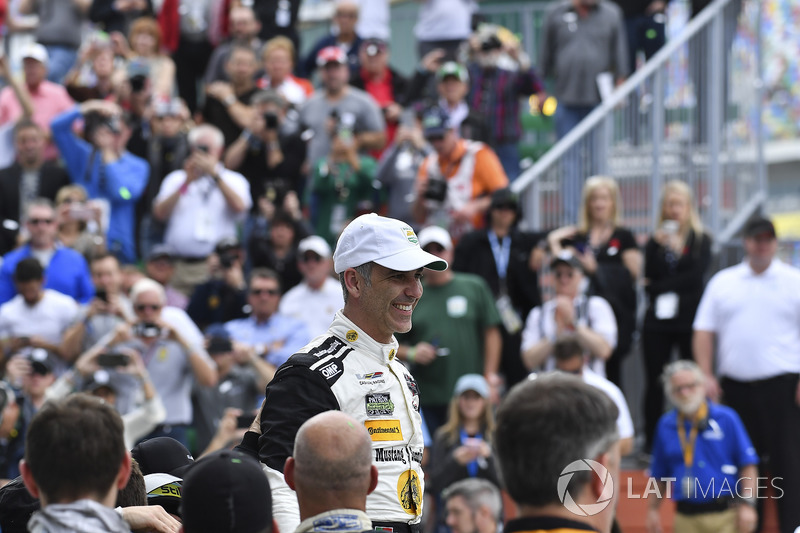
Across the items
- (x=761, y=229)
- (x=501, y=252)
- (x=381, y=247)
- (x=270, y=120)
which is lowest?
(x=501, y=252)

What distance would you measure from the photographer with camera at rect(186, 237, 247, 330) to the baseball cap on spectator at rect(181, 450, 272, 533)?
287 inches

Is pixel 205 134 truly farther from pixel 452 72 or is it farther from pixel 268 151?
pixel 452 72

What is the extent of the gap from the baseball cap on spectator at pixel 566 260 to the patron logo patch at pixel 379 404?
236 inches

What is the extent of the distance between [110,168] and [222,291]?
6.03 feet

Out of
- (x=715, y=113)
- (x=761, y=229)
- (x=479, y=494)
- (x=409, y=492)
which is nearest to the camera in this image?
(x=409, y=492)

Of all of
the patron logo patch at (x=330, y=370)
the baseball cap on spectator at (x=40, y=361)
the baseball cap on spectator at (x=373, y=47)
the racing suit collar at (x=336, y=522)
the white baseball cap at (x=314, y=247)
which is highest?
the baseball cap on spectator at (x=373, y=47)

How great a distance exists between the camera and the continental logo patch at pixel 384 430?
3959 millimetres

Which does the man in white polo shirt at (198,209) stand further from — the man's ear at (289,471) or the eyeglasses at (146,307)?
the man's ear at (289,471)

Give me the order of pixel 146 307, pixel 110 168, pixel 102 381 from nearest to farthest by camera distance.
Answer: pixel 102 381
pixel 146 307
pixel 110 168

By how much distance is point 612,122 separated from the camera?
A: 12352 millimetres

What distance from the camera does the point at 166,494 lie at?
421cm

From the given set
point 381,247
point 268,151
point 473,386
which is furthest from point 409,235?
point 268,151

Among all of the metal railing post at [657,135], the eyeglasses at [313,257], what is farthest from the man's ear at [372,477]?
the metal railing post at [657,135]

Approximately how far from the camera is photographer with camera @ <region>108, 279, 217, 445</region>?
9375mm
